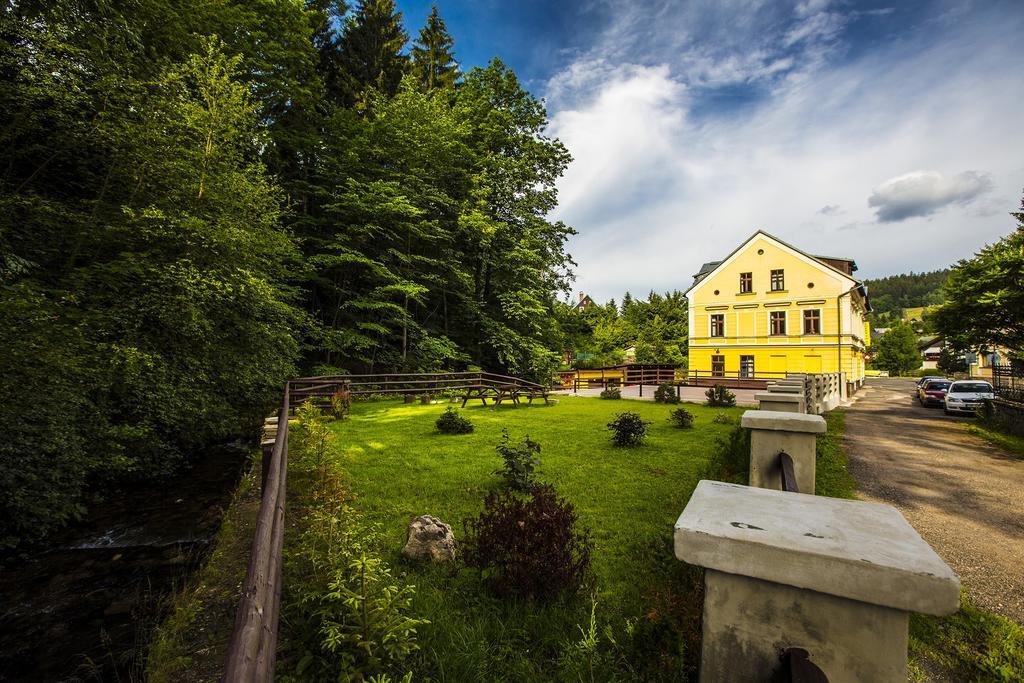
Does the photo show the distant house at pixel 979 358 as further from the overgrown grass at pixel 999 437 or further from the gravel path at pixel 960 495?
the gravel path at pixel 960 495

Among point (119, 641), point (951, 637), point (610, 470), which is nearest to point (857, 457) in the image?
point (610, 470)

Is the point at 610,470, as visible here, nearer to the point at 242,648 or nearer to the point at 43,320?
the point at 242,648

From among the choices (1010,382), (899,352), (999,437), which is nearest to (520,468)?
(999,437)

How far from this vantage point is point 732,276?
30422 millimetres

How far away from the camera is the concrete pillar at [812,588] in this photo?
922 millimetres

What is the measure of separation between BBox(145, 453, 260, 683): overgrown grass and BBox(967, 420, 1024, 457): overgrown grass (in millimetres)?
14819

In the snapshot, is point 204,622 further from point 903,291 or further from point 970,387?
point 903,291

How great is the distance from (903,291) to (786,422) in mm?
251833

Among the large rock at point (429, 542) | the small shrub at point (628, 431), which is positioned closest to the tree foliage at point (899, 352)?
the small shrub at point (628, 431)

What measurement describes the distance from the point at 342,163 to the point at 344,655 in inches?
875

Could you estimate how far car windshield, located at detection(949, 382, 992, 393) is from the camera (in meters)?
16.7

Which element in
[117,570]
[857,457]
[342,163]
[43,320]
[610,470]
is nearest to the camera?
[117,570]

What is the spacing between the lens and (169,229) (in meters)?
8.87

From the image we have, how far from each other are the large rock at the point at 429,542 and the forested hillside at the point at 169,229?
5.91m
